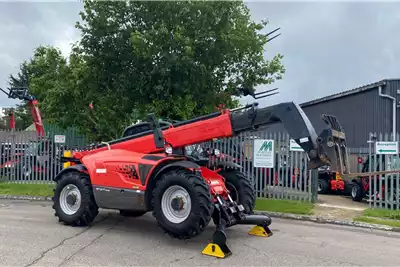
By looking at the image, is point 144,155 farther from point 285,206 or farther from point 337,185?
point 337,185

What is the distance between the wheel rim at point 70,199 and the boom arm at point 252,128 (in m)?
1.20

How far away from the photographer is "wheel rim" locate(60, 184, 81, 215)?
28.2 ft

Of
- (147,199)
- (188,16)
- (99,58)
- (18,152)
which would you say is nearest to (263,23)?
(188,16)

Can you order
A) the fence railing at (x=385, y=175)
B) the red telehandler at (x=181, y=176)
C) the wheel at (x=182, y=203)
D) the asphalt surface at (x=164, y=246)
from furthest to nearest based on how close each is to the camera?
1. the fence railing at (x=385, y=175)
2. the red telehandler at (x=181, y=176)
3. the wheel at (x=182, y=203)
4. the asphalt surface at (x=164, y=246)

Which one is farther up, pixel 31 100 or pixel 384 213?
pixel 31 100

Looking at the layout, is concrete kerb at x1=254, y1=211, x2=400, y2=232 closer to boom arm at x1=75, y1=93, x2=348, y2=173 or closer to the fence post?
the fence post

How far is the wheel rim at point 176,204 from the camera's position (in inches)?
281

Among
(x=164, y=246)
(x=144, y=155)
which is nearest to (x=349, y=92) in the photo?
(x=144, y=155)

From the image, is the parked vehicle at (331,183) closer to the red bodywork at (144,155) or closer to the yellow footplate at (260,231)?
the yellow footplate at (260,231)

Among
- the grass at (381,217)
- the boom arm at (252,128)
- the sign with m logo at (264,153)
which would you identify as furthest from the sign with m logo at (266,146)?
the boom arm at (252,128)

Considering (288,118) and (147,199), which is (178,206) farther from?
(288,118)

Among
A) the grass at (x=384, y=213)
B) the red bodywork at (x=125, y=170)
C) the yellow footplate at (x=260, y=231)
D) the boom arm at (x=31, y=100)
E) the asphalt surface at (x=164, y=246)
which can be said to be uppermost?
the boom arm at (x=31, y=100)

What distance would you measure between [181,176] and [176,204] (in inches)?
19.5

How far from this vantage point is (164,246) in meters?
7.19
